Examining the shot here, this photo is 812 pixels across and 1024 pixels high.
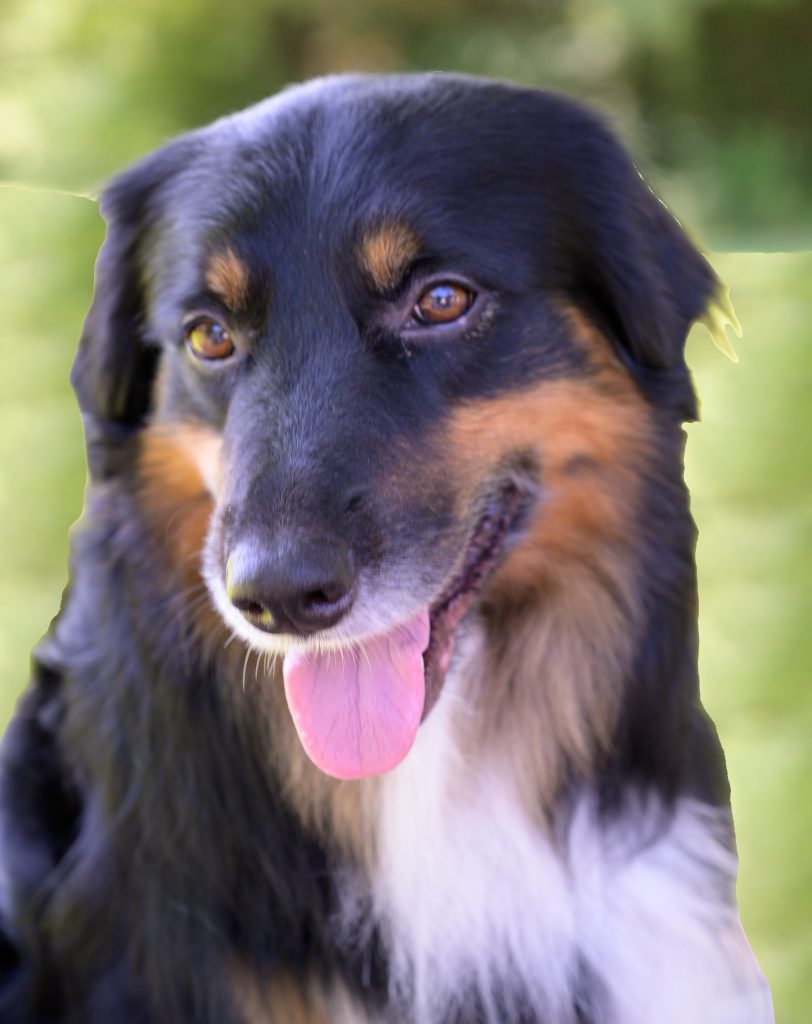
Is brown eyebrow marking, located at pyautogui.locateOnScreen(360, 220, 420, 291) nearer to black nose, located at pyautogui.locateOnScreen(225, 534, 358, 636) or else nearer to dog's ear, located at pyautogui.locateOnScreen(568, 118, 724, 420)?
dog's ear, located at pyautogui.locateOnScreen(568, 118, 724, 420)

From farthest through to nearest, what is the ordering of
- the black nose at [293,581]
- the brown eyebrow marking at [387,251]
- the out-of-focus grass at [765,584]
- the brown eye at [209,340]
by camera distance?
the out-of-focus grass at [765,584]
the brown eye at [209,340]
the brown eyebrow marking at [387,251]
the black nose at [293,581]

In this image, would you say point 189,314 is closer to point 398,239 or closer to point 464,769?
point 398,239

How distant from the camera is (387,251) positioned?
1501mm

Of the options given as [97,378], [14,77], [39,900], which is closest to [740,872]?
[39,900]

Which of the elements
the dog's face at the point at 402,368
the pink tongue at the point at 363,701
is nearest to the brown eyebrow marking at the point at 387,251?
the dog's face at the point at 402,368

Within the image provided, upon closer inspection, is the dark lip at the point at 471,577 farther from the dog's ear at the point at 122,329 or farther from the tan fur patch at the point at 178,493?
the dog's ear at the point at 122,329

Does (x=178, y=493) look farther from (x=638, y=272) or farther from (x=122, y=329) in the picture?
(x=638, y=272)

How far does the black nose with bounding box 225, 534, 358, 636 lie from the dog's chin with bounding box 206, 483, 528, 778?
0.21ft

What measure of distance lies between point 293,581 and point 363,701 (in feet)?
0.76

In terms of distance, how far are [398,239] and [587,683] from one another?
64cm

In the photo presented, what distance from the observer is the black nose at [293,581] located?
4.46ft

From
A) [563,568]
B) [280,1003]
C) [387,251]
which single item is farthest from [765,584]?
[280,1003]

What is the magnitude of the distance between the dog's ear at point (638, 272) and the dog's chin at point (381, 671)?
247 mm

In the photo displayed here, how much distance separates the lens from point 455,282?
1530 millimetres
